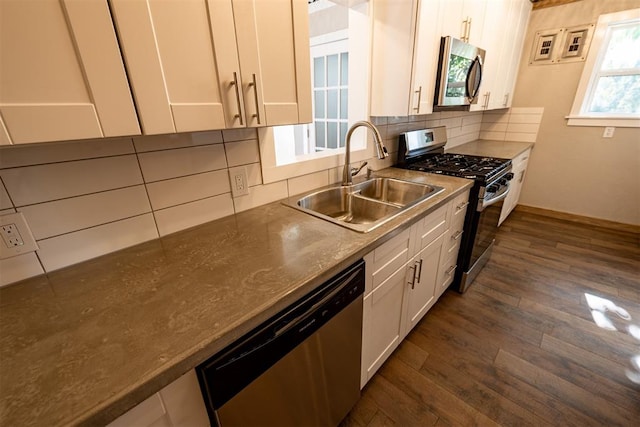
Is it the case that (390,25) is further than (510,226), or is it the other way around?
(510,226)

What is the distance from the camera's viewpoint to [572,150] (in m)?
3.14

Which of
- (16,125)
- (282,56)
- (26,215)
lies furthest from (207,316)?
(282,56)

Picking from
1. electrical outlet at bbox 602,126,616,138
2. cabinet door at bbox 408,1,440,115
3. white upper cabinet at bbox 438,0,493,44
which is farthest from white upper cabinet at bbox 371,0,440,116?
electrical outlet at bbox 602,126,616,138

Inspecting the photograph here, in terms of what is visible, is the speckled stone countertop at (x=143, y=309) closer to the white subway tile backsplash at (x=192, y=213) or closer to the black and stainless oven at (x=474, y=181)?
the white subway tile backsplash at (x=192, y=213)

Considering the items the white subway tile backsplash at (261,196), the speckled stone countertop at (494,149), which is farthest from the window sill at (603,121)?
the white subway tile backsplash at (261,196)

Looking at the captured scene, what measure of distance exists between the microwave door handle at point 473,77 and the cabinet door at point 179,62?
→ 1.88 metres

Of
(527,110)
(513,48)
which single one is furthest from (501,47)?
(527,110)

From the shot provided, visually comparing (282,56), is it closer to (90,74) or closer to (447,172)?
(90,74)

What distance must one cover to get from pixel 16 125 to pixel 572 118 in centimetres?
442

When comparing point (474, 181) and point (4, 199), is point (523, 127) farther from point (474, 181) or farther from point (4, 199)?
point (4, 199)

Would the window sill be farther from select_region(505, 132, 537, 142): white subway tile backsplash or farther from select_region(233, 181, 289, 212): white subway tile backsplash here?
select_region(233, 181, 289, 212): white subway tile backsplash

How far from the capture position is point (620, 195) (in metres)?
2.98

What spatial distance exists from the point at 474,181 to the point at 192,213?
1.72m

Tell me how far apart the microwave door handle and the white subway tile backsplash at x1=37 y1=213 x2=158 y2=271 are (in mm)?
2247
